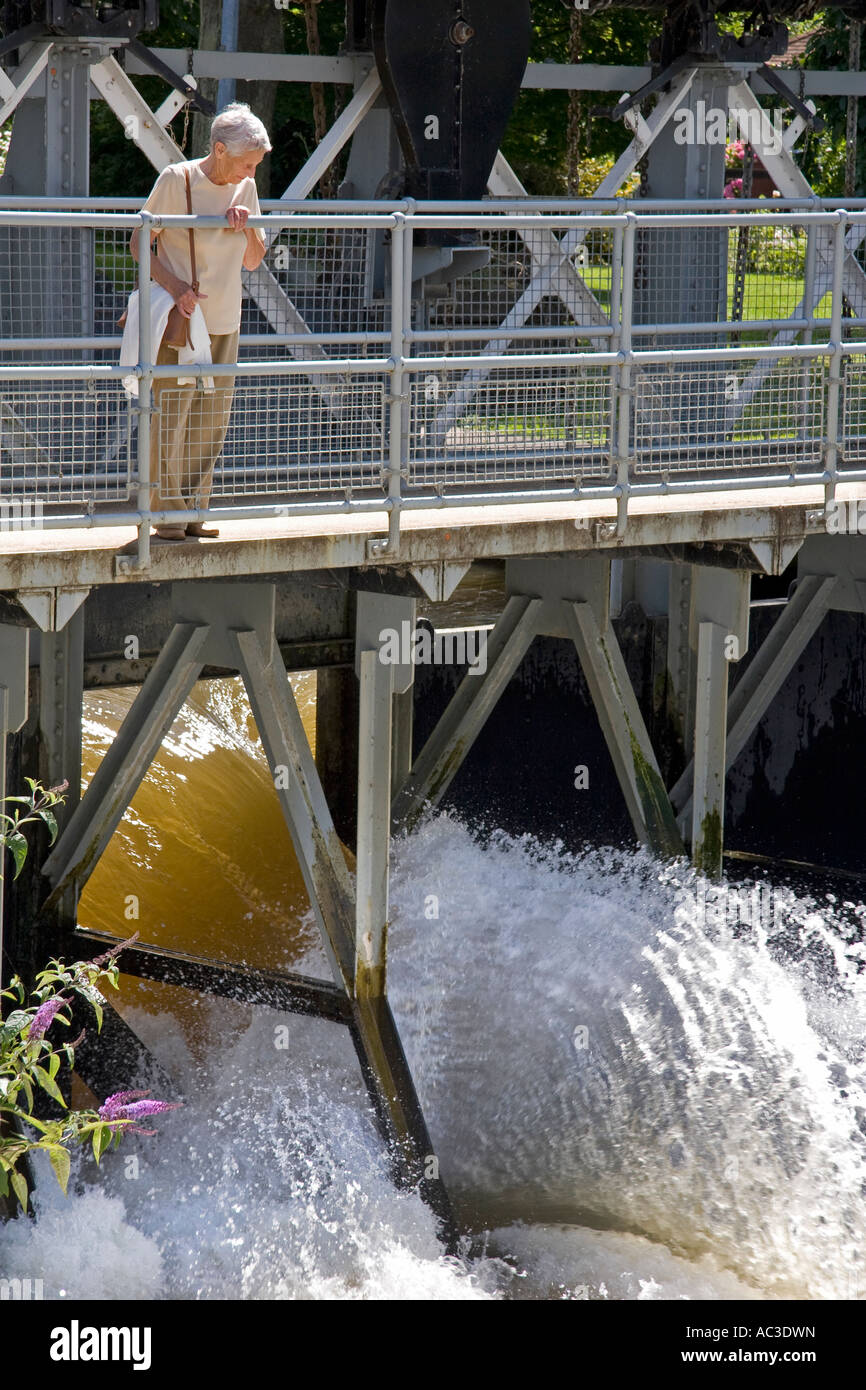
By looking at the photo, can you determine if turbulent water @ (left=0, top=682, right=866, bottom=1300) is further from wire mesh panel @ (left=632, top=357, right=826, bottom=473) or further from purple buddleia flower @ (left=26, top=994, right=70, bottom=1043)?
purple buddleia flower @ (left=26, top=994, right=70, bottom=1043)

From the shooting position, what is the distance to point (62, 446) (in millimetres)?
7051

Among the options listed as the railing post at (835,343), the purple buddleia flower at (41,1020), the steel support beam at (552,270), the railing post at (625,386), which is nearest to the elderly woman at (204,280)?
the steel support beam at (552,270)

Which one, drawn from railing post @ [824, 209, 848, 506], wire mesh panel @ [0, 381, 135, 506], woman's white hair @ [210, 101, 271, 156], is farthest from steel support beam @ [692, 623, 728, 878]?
woman's white hair @ [210, 101, 271, 156]

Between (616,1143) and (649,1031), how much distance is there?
584 millimetres

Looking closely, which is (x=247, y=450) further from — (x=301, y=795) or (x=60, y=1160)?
(x=60, y=1160)

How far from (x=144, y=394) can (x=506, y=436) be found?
7.47 feet

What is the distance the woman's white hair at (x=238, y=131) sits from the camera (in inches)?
267

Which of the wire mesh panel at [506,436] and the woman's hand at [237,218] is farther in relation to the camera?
the wire mesh panel at [506,436]

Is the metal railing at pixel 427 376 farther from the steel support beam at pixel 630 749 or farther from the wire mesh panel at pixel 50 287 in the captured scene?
the steel support beam at pixel 630 749

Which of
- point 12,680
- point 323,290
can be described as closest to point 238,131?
point 12,680

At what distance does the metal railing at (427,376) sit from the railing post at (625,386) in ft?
0.04

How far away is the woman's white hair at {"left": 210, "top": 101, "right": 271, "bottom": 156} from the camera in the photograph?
679 cm

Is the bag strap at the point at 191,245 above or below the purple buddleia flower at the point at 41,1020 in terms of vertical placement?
above
